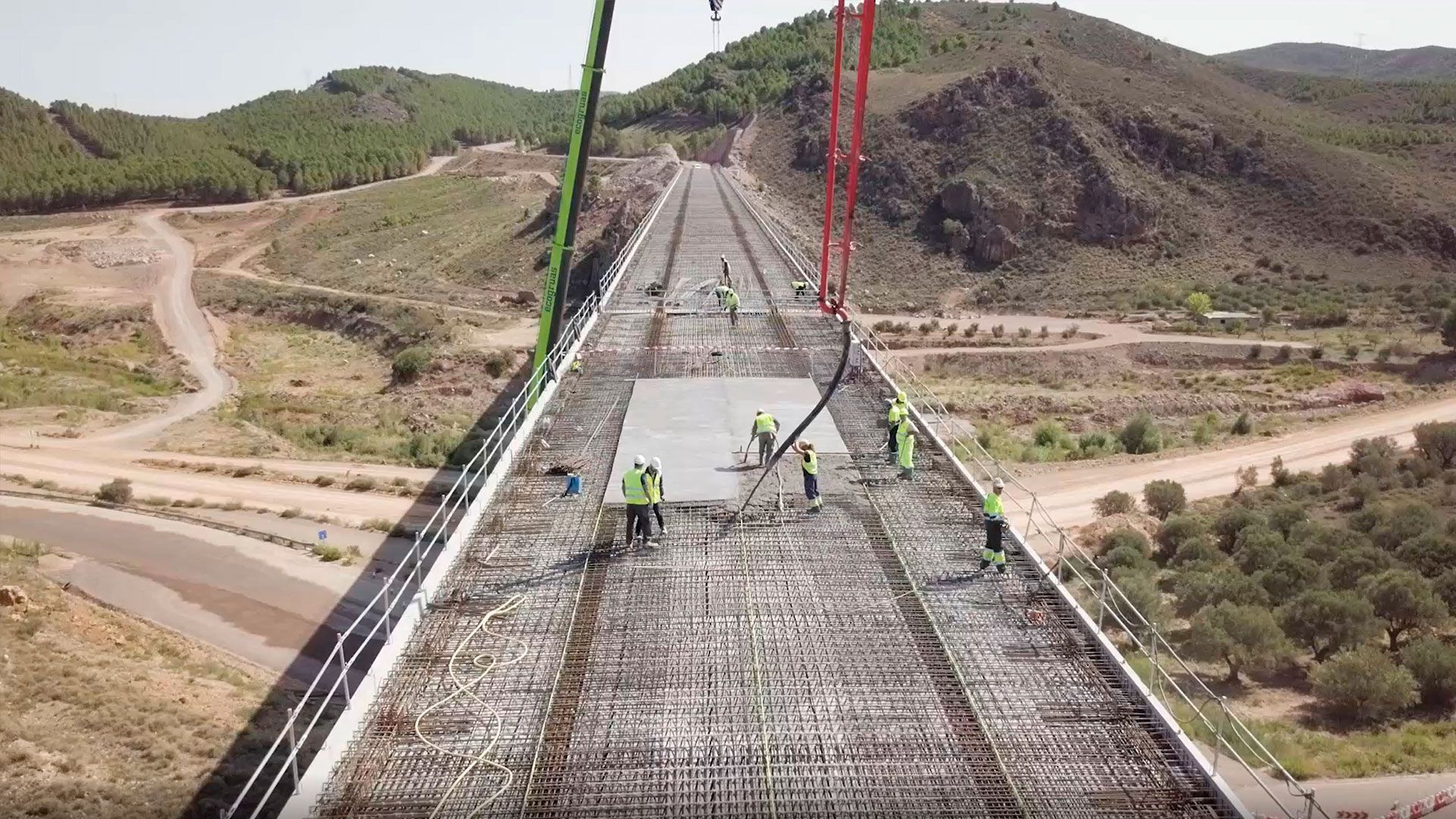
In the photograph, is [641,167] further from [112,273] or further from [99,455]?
[99,455]

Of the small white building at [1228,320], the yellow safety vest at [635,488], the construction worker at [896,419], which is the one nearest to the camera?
the yellow safety vest at [635,488]

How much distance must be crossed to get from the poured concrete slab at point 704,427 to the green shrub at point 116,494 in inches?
613

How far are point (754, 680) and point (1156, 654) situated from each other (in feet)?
13.4

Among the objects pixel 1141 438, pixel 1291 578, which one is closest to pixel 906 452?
pixel 1291 578

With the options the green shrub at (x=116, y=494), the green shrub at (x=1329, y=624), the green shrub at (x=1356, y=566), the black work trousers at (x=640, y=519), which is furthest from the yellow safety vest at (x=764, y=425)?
the green shrub at (x=116, y=494)

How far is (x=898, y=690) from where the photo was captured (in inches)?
407

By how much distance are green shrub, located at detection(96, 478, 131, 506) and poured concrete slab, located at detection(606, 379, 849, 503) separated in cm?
1558

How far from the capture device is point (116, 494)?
2686 centimetres

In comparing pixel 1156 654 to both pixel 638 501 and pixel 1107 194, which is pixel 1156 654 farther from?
pixel 1107 194

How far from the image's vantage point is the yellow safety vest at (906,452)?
16.0 metres

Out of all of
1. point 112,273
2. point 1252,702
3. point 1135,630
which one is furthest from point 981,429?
point 112,273

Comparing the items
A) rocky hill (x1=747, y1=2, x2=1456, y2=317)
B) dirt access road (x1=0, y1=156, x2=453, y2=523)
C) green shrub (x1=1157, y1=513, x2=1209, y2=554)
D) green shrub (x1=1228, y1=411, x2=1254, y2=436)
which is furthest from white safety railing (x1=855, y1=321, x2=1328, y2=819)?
rocky hill (x1=747, y1=2, x2=1456, y2=317)

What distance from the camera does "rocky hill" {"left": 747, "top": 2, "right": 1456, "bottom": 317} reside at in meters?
62.8

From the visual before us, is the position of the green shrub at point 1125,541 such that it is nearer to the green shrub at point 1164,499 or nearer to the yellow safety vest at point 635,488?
the green shrub at point 1164,499
